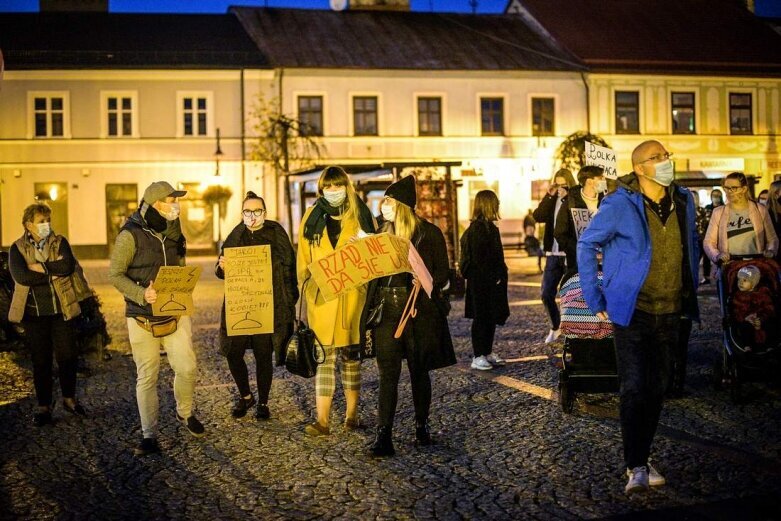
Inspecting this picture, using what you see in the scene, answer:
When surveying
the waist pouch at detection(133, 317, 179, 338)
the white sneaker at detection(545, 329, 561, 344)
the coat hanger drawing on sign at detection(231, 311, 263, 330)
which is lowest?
the white sneaker at detection(545, 329, 561, 344)

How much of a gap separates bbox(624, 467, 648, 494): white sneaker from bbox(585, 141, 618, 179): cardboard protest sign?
4.41 metres

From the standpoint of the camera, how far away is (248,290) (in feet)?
24.5

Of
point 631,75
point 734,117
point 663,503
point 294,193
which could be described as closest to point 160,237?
point 663,503

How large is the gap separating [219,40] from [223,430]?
3418 cm

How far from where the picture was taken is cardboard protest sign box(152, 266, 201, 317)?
6637 mm

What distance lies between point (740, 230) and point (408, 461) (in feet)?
12.8

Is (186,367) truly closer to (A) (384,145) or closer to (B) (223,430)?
(B) (223,430)

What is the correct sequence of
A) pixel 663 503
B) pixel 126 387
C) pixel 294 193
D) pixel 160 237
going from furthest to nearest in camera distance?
pixel 294 193 < pixel 126 387 < pixel 160 237 < pixel 663 503

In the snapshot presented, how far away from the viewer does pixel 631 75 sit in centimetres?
4100

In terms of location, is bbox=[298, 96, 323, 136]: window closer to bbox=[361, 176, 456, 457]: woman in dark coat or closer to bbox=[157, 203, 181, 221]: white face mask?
bbox=[157, 203, 181, 221]: white face mask

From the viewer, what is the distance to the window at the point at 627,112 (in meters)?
41.1

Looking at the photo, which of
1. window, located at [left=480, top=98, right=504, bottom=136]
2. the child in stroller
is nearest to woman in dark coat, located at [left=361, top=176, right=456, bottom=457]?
the child in stroller

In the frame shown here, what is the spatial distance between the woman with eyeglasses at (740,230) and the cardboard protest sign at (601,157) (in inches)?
50.4

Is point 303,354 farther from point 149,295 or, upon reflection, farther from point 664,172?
point 664,172
